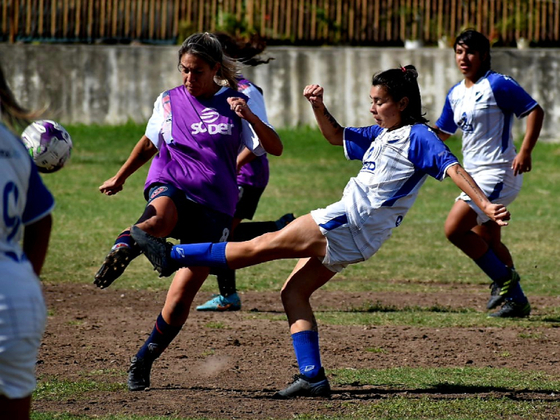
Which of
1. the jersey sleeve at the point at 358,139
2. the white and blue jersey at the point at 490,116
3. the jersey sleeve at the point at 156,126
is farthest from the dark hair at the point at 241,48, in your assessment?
the jersey sleeve at the point at 358,139

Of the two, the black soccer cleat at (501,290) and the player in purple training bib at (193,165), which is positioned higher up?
the player in purple training bib at (193,165)

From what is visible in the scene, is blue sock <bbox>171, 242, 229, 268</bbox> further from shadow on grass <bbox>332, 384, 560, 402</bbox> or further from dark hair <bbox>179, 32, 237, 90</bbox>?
dark hair <bbox>179, 32, 237, 90</bbox>

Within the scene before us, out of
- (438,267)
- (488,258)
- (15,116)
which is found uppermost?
(15,116)

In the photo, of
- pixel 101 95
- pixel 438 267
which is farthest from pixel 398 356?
pixel 101 95

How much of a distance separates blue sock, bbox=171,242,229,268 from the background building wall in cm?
1245

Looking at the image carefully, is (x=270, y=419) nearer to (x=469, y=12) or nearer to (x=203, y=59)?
(x=203, y=59)

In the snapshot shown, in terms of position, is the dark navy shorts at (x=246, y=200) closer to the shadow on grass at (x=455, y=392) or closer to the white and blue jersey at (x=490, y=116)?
the white and blue jersey at (x=490, y=116)

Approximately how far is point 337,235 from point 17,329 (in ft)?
7.47

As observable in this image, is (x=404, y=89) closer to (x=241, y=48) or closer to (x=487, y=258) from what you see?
(x=241, y=48)

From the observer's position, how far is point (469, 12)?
18156 mm

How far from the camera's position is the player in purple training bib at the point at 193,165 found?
5.15 metres

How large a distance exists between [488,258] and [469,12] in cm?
Result: 1165

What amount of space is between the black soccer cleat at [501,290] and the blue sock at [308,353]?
9.50ft

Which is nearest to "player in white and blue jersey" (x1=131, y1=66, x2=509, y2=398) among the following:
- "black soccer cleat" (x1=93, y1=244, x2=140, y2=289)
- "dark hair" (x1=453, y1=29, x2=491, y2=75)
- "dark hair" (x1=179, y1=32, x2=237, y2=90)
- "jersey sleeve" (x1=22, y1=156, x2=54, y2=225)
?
"black soccer cleat" (x1=93, y1=244, x2=140, y2=289)
